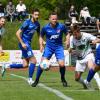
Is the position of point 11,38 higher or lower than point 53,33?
lower

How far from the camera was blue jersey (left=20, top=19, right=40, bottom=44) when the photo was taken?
1706 centimetres

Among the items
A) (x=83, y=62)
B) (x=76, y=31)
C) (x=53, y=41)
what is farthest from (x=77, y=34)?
(x=53, y=41)

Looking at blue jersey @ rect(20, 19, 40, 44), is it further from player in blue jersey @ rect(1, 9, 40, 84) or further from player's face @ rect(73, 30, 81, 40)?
player's face @ rect(73, 30, 81, 40)

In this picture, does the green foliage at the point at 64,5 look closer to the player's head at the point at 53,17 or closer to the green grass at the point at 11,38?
the green grass at the point at 11,38

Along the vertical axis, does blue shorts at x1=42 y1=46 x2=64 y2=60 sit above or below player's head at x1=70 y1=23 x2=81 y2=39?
below

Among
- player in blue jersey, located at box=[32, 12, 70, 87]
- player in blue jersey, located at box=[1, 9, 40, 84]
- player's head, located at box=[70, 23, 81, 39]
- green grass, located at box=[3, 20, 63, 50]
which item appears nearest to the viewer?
player's head, located at box=[70, 23, 81, 39]

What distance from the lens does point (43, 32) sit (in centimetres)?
1620

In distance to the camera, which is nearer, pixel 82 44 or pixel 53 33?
pixel 82 44

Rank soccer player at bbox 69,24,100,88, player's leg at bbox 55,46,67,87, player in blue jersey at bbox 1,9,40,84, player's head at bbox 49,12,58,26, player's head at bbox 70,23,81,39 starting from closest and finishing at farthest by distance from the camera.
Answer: player's head at bbox 70,23,81,39
soccer player at bbox 69,24,100,88
player's head at bbox 49,12,58,26
player's leg at bbox 55,46,67,87
player in blue jersey at bbox 1,9,40,84

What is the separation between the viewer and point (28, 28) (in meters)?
17.2

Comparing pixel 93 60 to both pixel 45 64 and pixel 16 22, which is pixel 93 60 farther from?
pixel 16 22

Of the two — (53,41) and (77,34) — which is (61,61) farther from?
(77,34)

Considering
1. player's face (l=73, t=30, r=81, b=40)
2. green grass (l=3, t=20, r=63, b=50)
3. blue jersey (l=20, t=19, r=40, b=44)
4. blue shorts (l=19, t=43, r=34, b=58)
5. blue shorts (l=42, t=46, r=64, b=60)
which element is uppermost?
player's face (l=73, t=30, r=81, b=40)

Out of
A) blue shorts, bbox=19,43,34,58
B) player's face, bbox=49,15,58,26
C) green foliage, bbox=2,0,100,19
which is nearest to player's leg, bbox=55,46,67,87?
player's face, bbox=49,15,58,26
